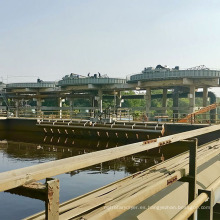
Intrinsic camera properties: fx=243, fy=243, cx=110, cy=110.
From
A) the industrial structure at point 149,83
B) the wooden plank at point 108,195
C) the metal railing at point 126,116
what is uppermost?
the industrial structure at point 149,83

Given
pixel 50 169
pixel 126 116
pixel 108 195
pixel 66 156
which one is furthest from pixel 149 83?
pixel 50 169

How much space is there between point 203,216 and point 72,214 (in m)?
2.37

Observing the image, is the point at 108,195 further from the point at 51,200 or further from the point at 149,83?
the point at 149,83

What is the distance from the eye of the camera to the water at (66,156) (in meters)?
11.0

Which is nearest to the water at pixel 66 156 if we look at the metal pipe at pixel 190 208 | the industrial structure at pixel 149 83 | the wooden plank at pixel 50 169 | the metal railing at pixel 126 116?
the metal railing at pixel 126 116

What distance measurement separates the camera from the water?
1101cm

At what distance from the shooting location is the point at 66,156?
70.4ft

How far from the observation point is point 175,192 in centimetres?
465

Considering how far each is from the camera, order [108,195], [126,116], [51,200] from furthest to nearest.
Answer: [126,116]
[108,195]
[51,200]

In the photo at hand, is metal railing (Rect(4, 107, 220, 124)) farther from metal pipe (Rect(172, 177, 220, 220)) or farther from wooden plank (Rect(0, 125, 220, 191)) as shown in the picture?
wooden plank (Rect(0, 125, 220, 191))

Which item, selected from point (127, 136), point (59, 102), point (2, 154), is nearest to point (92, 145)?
point (127, 136)

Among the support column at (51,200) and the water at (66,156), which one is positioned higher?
the support column at (51,200)

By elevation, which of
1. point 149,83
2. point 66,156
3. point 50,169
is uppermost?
point 149,83

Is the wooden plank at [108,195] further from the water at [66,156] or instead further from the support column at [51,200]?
the water at [66,156]
